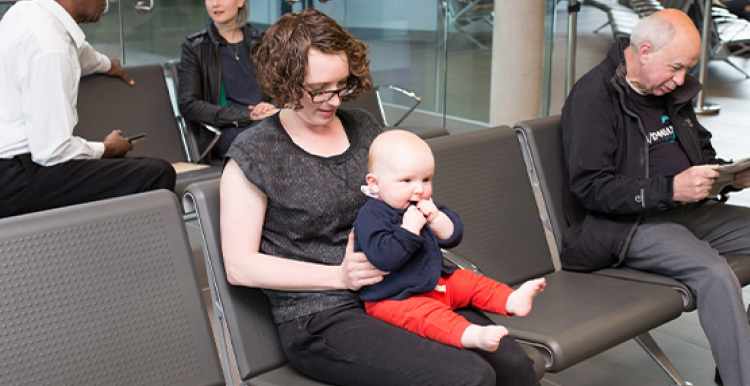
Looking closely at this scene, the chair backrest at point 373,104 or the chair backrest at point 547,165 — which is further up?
the chair backrest at point 547,165

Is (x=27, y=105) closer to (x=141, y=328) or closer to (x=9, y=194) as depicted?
(x=9, y=194)

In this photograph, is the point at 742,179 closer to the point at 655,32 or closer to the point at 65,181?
the point at 655,32

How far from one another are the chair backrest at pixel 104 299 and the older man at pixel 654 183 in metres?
1.31

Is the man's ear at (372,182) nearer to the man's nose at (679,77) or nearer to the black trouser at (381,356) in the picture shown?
the black trouser at (381,356)

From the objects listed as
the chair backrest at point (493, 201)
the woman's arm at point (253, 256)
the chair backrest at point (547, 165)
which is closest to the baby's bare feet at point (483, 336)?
the woman's arm at point (253, 256)

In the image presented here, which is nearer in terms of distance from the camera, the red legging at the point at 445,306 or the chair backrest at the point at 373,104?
the red legging at the point at 445,306

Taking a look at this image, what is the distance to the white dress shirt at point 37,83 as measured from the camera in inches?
99.0

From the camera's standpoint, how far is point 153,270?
5.35ft

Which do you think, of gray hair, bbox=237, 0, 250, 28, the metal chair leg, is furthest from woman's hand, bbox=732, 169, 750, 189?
gray hair, bbox=237, 0, 250, 28

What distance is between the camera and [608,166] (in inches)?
90.9

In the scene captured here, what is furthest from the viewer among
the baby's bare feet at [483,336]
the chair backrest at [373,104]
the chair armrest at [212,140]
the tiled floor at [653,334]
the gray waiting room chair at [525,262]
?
the chair backrest at [373,104]

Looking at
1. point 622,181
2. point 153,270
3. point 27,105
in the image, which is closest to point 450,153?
point 622,181

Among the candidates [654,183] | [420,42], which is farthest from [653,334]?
[420,42]

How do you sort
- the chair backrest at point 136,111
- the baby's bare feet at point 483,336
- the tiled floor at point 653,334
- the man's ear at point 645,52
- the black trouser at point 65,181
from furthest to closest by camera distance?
1. the chair backrest at point 136,111
2. the black trouser at point 65,181
3. the tiled floor at point 653,334
4. the man's ear at point 645,52
5. the baby's bare feet at point 483,336
